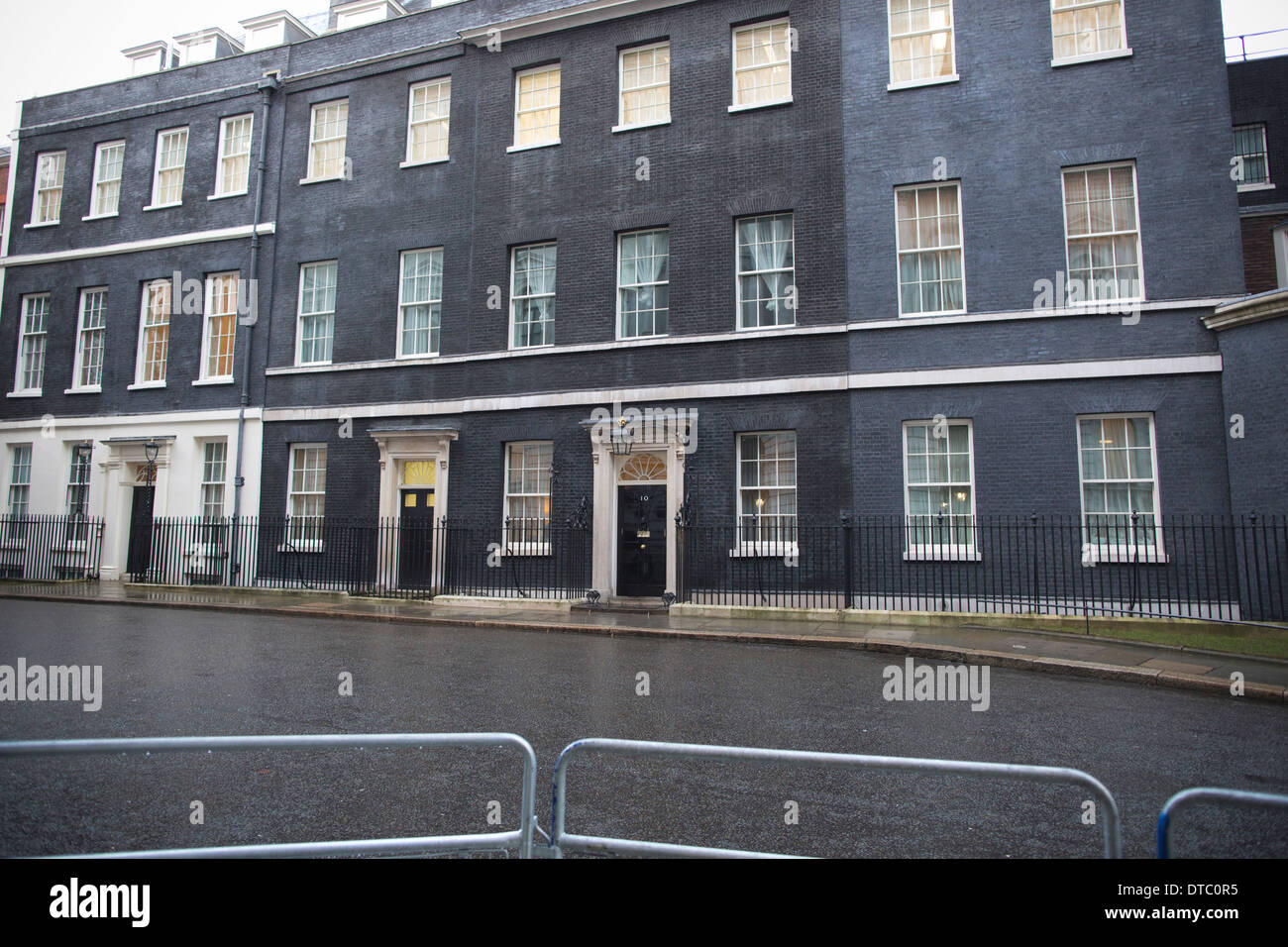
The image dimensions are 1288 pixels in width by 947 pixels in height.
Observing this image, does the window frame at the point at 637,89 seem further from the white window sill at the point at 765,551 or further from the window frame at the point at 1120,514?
the window frame at the point at 1120,514

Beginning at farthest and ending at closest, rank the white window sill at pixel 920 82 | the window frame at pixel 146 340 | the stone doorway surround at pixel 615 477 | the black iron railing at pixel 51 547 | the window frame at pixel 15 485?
the window frame at pixel 15 485 → the window frame at pixel 146 340 → the black iron railing at pixel 51 547 → the stone doorway surround at pixel 615 477 → the white window sill at pixel 920 82

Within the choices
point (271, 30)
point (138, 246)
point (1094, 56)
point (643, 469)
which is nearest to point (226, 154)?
point (138, 246)

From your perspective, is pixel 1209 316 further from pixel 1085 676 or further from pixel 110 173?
pixel 110 173

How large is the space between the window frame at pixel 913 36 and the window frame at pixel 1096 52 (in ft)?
5.85

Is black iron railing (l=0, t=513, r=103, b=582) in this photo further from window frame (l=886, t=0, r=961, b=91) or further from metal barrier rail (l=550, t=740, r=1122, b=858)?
metal barrier rail (l=550, t=740, r=1122, b=858)

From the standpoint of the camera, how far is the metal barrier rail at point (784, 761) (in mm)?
2820

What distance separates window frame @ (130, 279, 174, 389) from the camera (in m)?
23.4

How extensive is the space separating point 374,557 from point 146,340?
1102cm

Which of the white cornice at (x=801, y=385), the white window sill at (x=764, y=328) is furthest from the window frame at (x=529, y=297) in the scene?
the white window sill at (x=764, y=328)

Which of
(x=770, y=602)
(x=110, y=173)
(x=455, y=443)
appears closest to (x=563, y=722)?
(x=770, y=602)

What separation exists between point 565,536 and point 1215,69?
1525 cm

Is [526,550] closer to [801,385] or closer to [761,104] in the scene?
[801,385]

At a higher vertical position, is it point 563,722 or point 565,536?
point 565,536
